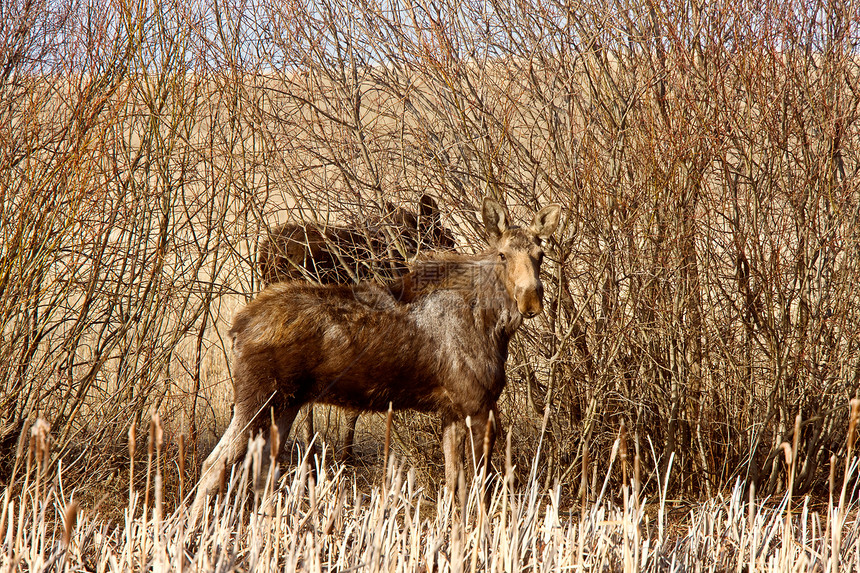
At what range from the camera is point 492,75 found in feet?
19.2

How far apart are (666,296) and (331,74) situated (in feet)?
8.98

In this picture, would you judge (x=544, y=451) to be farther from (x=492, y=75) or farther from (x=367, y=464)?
(x=492, y=75)

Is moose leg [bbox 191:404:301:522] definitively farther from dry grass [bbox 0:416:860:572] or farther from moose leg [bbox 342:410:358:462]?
moose leg [bbox 342:410:358:462]

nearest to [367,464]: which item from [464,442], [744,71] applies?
[464,442]

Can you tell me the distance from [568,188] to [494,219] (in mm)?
973

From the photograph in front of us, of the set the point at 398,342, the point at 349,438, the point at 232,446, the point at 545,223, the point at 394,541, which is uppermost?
the point at 545,223

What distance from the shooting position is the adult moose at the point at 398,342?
170 inches

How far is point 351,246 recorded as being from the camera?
580 cm

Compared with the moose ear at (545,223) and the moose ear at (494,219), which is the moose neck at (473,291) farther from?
the moose ear at (545,223)

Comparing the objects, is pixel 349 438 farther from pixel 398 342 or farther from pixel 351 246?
pixel 398 342

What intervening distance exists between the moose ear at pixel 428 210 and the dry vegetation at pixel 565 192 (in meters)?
0.08

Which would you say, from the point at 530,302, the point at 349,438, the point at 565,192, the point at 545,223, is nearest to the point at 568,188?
the point at 565,192

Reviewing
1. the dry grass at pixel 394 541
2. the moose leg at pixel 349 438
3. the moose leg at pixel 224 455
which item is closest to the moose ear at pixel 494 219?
the dry grass at pixel 394 541

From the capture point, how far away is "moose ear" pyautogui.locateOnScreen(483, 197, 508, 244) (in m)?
4.53
